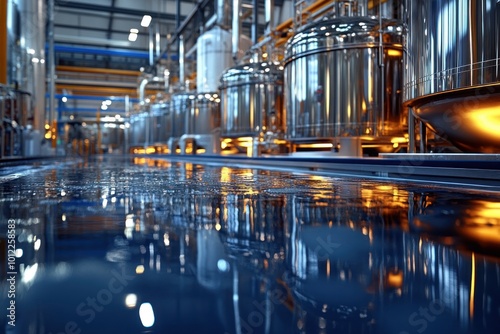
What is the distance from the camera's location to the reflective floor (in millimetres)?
373

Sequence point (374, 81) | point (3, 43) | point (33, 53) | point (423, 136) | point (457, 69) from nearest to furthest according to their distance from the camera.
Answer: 1. point (457, 69)
2. point (423, 136)
3. point (374, 81)
4. point (3, 43)
5. point (33, 53)

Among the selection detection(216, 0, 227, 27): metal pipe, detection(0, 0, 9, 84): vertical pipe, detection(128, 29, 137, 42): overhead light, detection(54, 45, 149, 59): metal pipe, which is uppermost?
detection(128, 29, 137, 42): overhead light

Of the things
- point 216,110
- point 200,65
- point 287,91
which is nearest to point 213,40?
point 200,65

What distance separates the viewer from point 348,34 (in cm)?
337

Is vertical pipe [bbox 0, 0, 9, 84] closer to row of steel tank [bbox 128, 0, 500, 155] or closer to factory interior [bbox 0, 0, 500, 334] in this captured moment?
row of steel tank [bbox 128, 0, 500, 155]

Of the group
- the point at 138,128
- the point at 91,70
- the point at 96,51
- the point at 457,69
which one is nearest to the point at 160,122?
the point at 138,128

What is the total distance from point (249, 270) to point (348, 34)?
3130 mm

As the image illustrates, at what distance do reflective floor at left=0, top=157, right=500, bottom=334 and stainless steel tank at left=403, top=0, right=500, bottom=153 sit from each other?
3.61 ft

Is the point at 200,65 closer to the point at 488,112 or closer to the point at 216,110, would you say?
the point at 216,110

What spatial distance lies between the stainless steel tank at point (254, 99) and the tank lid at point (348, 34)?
1.48m

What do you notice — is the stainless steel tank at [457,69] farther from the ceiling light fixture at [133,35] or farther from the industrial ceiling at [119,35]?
the ceiling light fixture at [133,35]

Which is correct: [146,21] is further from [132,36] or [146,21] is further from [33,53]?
[33,53]

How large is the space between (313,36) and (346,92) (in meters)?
0.53

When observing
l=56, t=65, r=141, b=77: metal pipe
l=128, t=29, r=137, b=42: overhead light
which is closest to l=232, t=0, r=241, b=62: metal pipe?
l=128, t=29, r=137, b=42: overhead light
